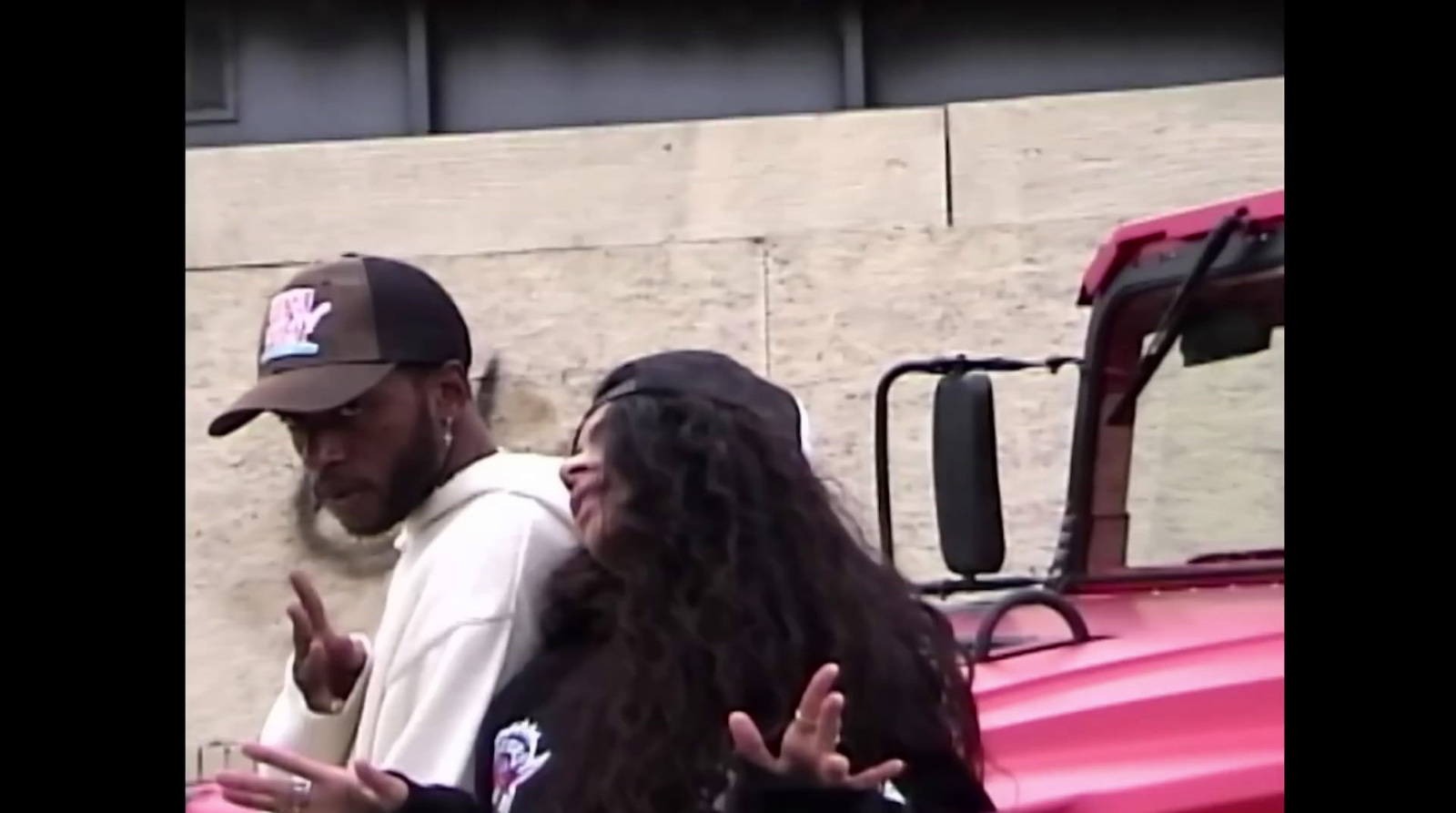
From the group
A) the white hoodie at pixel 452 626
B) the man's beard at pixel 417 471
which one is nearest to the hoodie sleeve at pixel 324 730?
the white hoodie at pixel 452 626

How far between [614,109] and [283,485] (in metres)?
1.73

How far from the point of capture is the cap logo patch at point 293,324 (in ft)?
10.8

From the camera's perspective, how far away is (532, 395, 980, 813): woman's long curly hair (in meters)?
2.79

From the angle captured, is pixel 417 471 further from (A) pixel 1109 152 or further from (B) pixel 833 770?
(A) pixel 1109 152

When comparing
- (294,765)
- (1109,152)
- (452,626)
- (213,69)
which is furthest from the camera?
(213,69)

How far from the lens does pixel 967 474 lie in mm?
4207

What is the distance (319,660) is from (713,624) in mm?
678

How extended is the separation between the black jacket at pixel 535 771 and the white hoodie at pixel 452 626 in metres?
0.05

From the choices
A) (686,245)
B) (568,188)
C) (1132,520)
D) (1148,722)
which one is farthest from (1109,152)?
(1148,722)

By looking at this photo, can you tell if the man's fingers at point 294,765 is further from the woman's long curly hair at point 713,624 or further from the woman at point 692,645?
the woman's long curly hair at point 713,624

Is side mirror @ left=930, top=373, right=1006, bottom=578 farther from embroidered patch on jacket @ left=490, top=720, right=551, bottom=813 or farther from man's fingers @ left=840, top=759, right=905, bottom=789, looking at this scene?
man's fingers @ left=840, top=759, right=905, bottom=789

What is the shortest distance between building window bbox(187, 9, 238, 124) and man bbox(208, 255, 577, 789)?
568 cm
